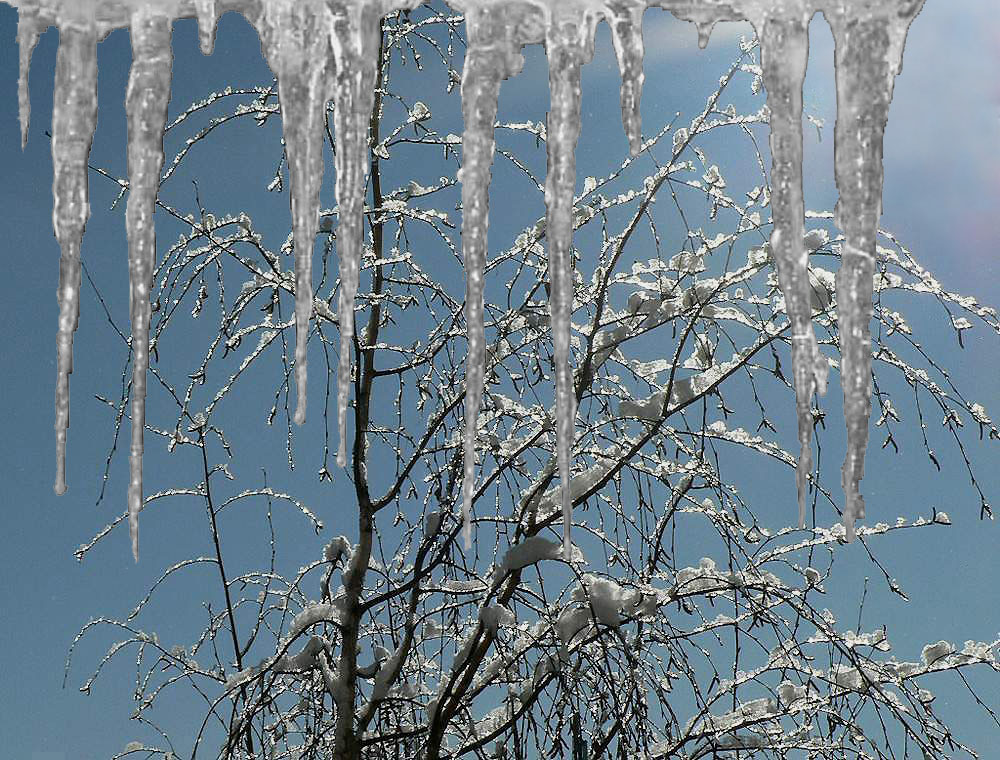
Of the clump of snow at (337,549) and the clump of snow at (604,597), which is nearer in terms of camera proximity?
the clump of snow at (604,597)

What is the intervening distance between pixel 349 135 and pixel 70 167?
0.49m

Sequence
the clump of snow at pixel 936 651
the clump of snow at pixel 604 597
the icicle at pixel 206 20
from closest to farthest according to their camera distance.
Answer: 1. the icicle at pixel 206 20
2. the clump of snow at pixel 604 597
3. the clump of snow at pixel 936 651

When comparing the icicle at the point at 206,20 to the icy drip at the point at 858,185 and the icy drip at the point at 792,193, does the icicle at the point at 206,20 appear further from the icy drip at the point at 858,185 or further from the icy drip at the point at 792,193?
the icy drip at the point at 858,185

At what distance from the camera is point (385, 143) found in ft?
11.0

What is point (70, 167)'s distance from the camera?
1633mm

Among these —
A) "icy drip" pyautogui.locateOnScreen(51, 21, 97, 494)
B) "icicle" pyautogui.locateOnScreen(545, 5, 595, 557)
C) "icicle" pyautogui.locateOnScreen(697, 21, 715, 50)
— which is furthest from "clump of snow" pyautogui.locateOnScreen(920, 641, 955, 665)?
"icy drip" pyautogui.locateOnScreen(51, 21, 97, 494)

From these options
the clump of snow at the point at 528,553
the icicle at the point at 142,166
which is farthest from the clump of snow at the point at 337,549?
the icicle at the point at 142,166

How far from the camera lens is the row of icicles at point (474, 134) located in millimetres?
1530

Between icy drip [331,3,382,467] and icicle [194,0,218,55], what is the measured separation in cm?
19

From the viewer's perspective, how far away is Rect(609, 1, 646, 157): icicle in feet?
4.98

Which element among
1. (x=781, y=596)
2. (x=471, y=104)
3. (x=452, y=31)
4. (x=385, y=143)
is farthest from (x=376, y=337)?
(x=471, y=104)

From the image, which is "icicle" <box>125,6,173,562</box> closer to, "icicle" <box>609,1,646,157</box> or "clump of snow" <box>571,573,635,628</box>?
"icicle" <box>609,1,646,157</box>

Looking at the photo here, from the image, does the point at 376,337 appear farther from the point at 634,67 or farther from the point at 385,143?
the point at 634,67

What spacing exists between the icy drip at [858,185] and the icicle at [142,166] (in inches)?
43.3
